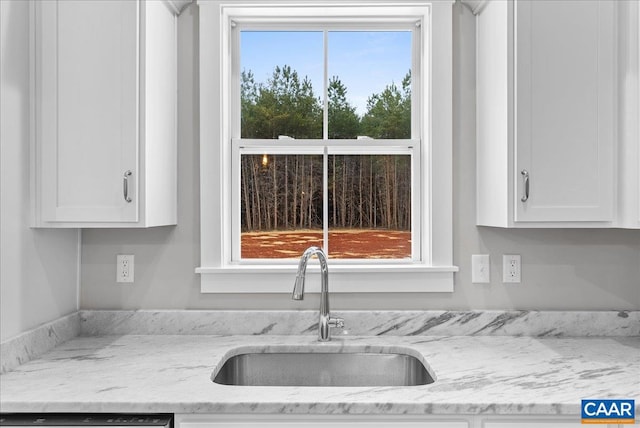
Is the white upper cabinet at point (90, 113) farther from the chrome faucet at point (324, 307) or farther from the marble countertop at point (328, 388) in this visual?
the chrome faucet at point (324, 307)

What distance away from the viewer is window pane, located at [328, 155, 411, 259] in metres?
2.33

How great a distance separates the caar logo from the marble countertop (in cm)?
3

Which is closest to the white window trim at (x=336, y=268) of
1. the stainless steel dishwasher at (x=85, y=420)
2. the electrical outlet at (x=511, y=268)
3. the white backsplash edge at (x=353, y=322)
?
the white backsplash edge at (x=353, y=322)

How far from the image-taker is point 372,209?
2.33m

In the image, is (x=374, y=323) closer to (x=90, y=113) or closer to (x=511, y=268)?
(x=511, y=268)

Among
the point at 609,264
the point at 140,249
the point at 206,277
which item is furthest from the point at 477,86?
the point at 140,249

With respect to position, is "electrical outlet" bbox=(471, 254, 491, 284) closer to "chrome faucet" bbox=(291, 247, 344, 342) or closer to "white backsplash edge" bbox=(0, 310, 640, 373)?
"white backsplash edge" bbox=(0, 310, 640, 373)

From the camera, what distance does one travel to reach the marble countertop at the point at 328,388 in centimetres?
143

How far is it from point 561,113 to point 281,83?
3.74 ft

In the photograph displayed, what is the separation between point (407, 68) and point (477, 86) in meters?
0.33

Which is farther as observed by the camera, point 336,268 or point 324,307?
point 336,268

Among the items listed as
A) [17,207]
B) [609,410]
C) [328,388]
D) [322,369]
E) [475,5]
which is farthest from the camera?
[475,5]

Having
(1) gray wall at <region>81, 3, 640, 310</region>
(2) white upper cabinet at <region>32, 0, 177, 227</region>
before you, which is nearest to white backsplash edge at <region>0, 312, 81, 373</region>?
(1) gray wall at <region>81, 3, 640, 310</region>

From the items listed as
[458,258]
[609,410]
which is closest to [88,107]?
[458,258]
